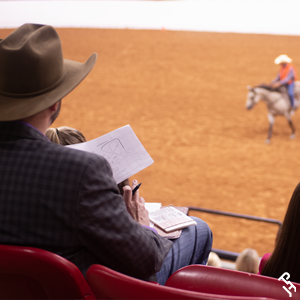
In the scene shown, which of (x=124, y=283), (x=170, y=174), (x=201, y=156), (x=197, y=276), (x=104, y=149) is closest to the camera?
(x=124, y=283)

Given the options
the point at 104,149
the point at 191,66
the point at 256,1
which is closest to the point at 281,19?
the point at 256,1

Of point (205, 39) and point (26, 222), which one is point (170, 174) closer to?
point (26, 222)

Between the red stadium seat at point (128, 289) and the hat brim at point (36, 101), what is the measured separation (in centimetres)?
54

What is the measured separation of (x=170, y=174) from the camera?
6.66m

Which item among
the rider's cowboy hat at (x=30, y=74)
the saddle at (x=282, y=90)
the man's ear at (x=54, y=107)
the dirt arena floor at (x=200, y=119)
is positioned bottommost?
the dirt arena floor at (x=200, y=119)

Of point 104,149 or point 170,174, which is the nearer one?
point 104,149

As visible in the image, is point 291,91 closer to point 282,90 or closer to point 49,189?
point 282,90

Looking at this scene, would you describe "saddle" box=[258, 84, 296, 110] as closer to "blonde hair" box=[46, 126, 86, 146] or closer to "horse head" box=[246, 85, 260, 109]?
"horse head" box=[246, 85, 260, 109]

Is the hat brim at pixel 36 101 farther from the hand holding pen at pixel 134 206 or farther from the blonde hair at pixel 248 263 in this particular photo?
the blonde hair at pixel 248 263

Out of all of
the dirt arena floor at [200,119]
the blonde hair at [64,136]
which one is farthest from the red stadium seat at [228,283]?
the dirt arena floor at [200,119]

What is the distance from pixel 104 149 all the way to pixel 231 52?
19.6 meters

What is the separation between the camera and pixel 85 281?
2.99ft

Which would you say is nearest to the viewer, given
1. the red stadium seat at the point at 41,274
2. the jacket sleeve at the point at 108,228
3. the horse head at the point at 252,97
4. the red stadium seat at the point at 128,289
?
the red stadium seat at the point at 128,289

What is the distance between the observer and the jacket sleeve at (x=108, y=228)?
984 mm
